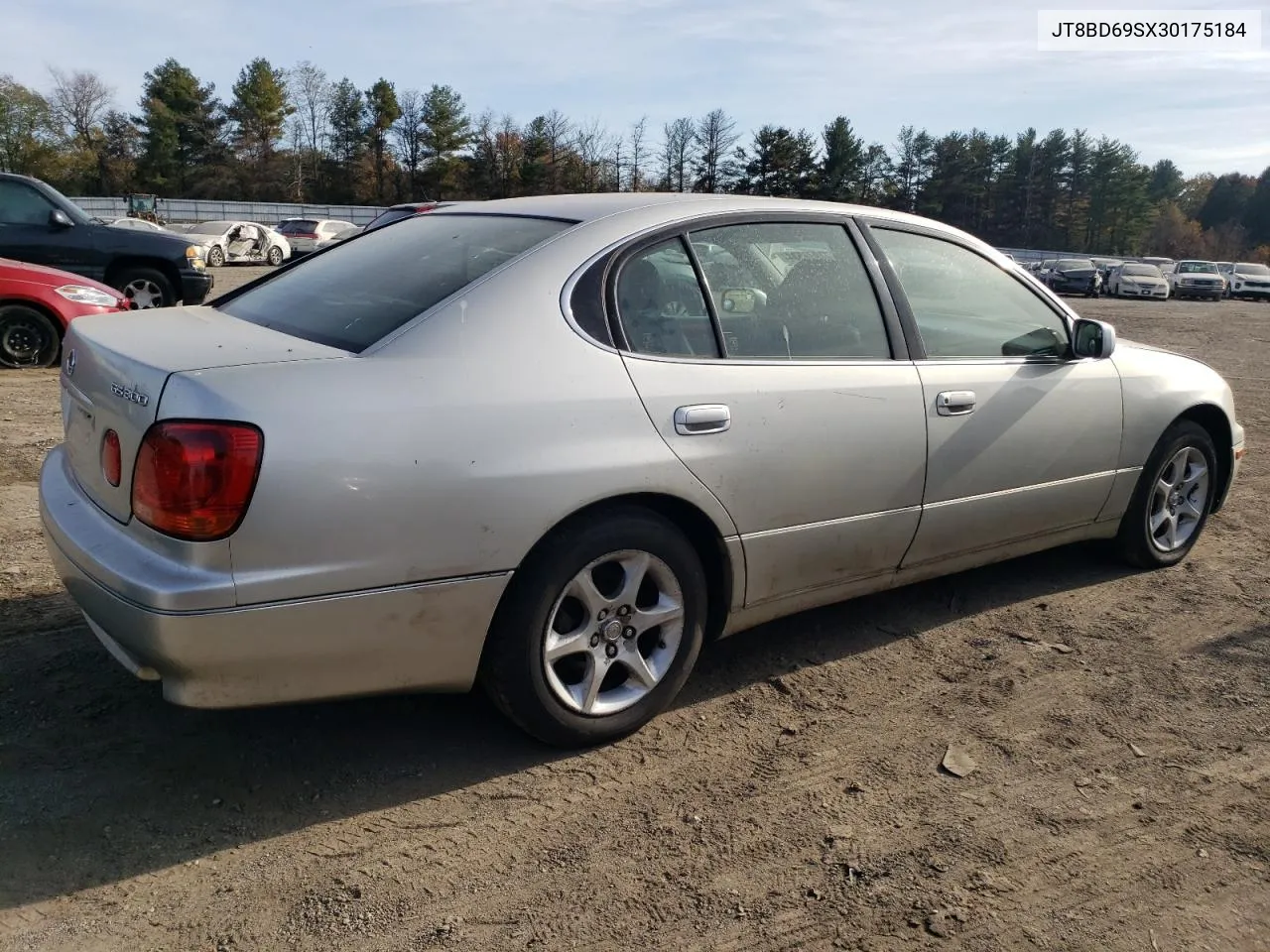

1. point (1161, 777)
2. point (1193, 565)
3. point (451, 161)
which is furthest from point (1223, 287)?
point (451, 161)

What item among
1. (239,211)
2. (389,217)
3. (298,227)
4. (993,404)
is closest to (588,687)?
(993,404)

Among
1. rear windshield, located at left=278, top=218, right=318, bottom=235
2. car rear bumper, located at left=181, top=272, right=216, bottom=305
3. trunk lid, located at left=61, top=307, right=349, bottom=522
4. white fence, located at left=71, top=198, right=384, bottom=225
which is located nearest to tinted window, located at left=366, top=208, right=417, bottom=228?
trunk lid, located at left=61, top=307, right=349, bottom=522

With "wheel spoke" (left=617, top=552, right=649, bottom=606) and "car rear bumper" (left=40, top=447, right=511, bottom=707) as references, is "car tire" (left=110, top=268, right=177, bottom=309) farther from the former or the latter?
"wheel spoke" (left=617, top=552, right=649, bottom=606)

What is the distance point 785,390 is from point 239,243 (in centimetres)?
3023

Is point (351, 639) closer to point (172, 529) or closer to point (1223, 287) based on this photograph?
point (172, 529)

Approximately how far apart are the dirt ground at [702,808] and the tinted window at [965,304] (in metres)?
1.13

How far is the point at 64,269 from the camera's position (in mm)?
10336

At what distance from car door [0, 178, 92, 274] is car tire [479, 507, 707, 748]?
9.55 m

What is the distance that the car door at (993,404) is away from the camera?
3695mm

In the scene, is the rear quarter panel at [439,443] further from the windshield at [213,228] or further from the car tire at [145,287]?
the windshield at [213,228]

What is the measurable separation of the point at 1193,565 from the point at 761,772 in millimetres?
3009

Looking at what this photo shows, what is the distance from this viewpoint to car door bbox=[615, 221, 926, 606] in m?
3.04

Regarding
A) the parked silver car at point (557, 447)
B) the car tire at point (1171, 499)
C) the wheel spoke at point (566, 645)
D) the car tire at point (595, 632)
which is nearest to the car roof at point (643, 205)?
the parked silver car at point (557, 447)

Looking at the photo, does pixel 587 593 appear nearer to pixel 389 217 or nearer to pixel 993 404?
pixel 993 404
